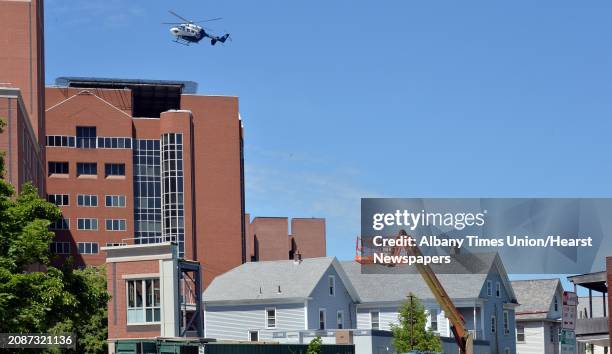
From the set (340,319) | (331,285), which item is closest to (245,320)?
(331,285)

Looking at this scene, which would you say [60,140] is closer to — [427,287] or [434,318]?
[427,287]

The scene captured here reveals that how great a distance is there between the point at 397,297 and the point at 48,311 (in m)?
57.0

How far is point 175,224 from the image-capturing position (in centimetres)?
15375

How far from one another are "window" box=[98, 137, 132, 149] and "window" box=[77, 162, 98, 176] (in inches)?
103

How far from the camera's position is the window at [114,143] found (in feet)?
515

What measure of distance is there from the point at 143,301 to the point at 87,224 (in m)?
85.6

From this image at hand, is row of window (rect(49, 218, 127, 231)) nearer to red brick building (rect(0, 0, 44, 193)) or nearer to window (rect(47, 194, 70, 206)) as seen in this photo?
window (rect(47, 194, 70, 206))

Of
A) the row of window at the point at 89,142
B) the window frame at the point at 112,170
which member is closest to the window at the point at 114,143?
the row of window at the point at 89,142

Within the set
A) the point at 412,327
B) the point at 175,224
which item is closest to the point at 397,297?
the point at 412,327

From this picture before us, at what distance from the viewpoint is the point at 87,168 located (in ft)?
514

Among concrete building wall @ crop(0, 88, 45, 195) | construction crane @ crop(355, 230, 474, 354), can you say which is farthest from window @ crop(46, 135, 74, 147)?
construction crane @ crop(355, 230, 474, 354)

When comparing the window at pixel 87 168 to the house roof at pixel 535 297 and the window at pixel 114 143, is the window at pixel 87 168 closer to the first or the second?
the window at pixel 114 143

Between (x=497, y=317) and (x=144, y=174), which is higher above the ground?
(x=144, y=174)

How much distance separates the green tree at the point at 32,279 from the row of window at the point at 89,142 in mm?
113117
